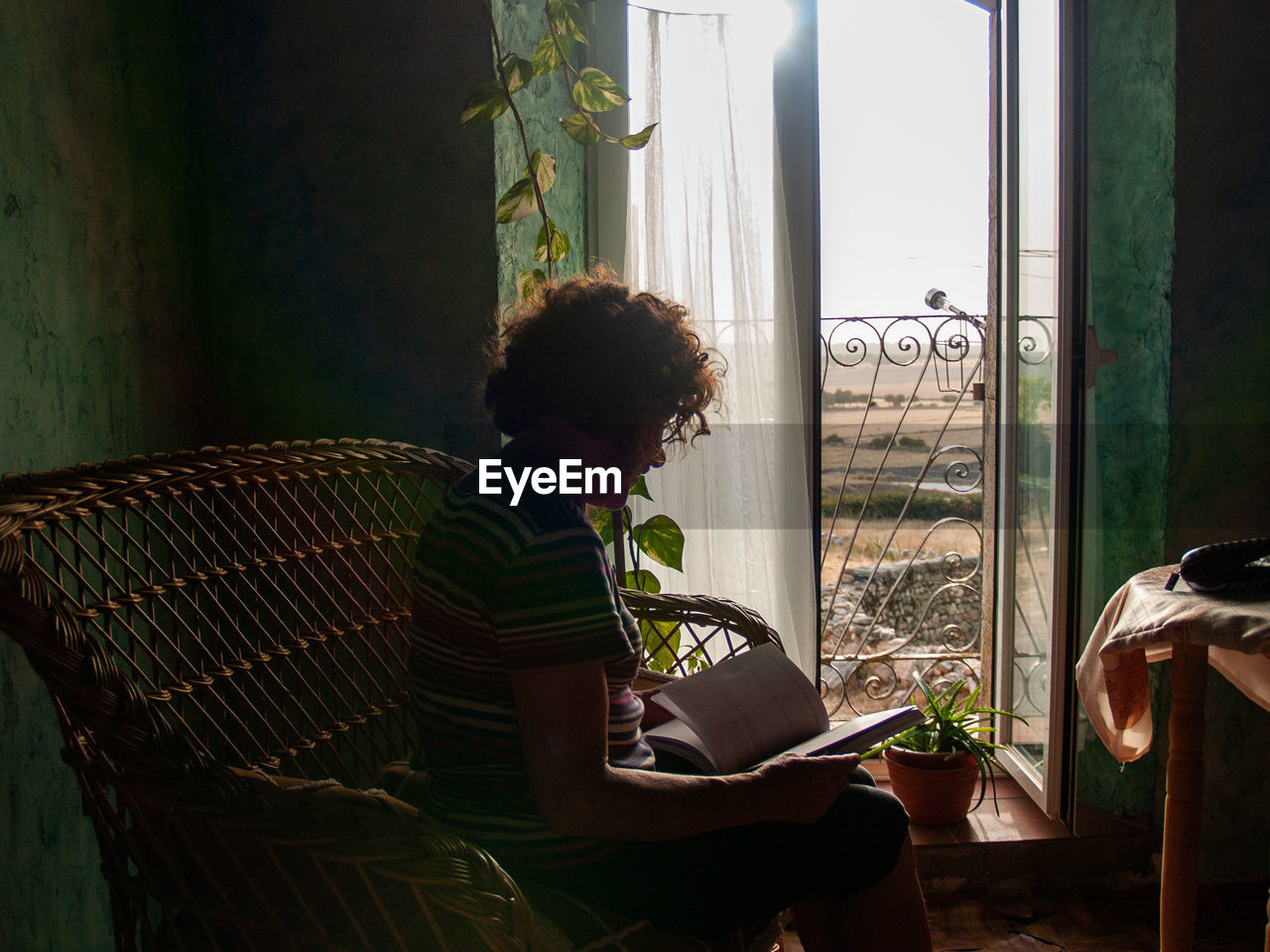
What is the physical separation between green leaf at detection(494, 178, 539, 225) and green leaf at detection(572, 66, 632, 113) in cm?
20

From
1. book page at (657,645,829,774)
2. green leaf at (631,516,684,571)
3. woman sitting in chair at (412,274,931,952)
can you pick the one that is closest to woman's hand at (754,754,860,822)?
woman sitting in chair at (412,274,931,952)

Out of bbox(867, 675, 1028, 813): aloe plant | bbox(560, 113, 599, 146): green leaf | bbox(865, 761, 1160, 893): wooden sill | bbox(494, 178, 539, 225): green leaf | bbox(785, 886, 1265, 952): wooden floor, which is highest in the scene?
bbox(560, 113, 599, 146): green leaf

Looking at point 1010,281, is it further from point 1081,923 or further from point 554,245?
point 1081,923

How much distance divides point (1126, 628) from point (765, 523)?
814mm

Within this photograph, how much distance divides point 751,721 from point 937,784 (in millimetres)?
1014

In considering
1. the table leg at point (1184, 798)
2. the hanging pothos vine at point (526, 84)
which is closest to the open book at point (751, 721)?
the table leg at point (1184, 798)

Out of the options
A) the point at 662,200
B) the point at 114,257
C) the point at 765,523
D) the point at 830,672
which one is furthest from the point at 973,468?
the point at 114,257

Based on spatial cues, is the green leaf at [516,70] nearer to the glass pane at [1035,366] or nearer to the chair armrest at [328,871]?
the glass pane at [1035,366]

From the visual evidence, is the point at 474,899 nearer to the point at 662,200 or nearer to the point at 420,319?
the point at 420,319

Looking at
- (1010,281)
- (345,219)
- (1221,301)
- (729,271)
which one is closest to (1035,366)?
(1010,281)

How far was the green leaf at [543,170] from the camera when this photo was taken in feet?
5.05

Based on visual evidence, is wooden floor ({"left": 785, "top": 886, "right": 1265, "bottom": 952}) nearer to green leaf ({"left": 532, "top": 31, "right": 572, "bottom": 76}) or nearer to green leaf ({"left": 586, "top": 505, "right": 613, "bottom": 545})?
green leaf ({"left": 586, "top": 505, "right": 613, "bottom": 545})

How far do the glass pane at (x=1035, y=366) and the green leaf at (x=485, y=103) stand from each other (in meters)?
1.10

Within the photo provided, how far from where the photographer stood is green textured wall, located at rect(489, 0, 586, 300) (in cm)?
163
